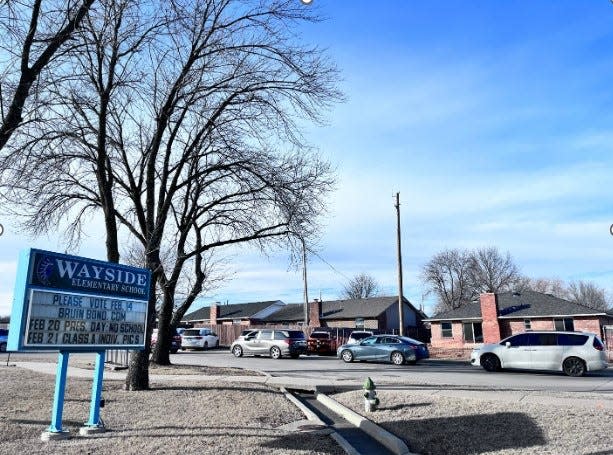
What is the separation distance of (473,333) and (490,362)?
19.4 metres

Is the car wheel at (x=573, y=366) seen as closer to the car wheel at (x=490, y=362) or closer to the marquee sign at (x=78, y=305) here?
the car wheel at (x=490, y=362)

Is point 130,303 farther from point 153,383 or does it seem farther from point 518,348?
point 518,348

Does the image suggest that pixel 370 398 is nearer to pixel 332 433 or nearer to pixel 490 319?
pixel 332 433

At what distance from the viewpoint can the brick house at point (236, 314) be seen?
210 feet

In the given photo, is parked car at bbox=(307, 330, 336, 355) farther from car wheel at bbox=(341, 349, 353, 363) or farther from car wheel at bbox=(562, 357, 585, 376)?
car wheel at bbox=(562, 357, 585, 376)

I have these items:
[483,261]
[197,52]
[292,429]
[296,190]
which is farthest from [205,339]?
[483,261]

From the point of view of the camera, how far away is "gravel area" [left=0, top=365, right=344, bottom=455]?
6.98 metres

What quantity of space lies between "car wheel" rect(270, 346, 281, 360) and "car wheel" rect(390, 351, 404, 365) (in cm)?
663

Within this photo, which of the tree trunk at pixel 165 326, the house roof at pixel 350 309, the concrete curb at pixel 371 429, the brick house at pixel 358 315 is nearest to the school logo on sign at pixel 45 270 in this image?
the concrete curb at pixel 371 429

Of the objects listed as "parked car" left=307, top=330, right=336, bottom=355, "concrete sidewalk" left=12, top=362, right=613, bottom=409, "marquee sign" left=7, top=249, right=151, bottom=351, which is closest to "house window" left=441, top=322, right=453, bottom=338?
"parked car" left=307, top=330, right=336, bottom=355

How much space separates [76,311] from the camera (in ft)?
25.8

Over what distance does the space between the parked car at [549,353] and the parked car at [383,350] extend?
429 centimetres

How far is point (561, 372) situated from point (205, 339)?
83.3ft

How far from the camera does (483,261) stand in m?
82.8
